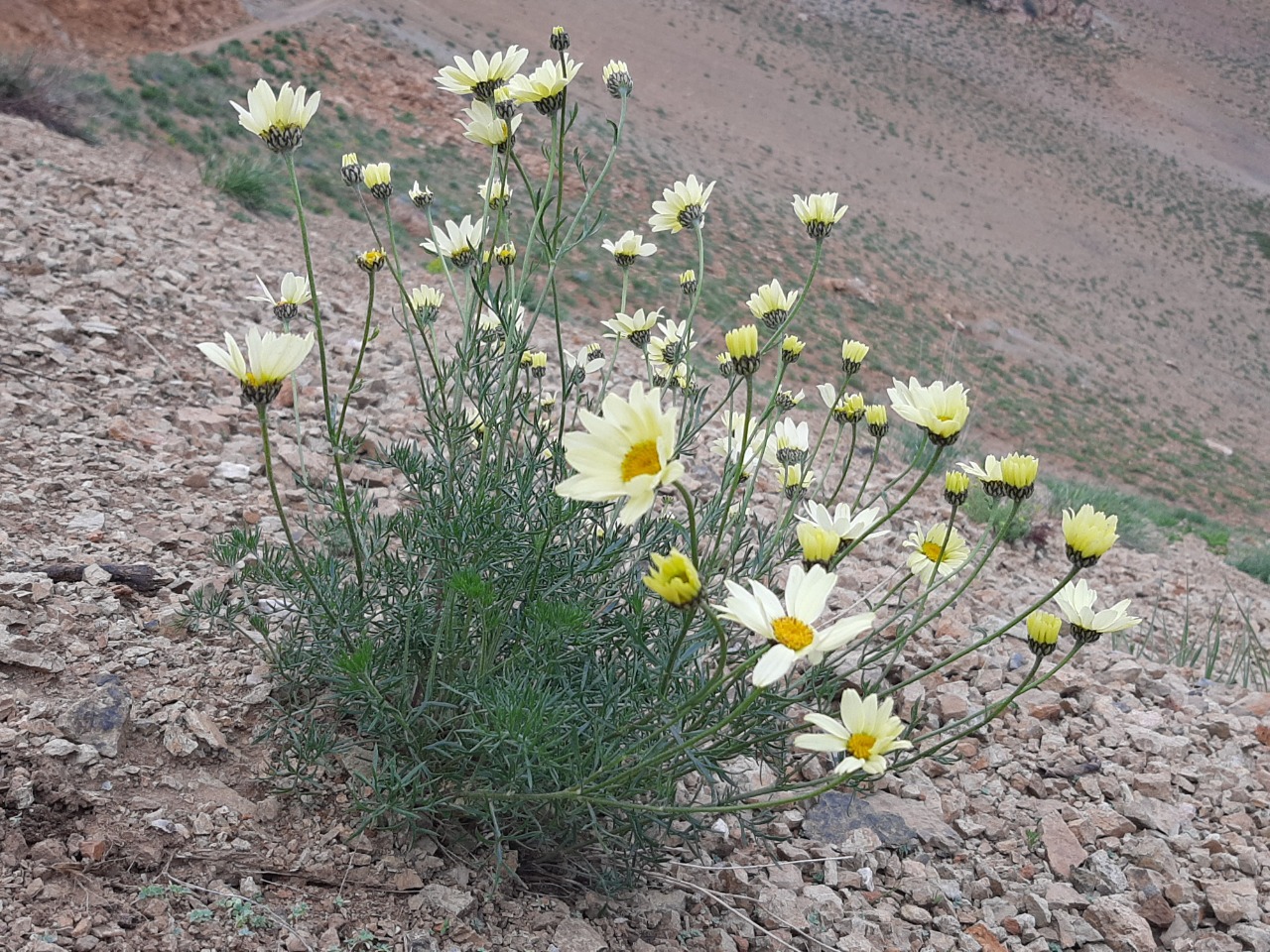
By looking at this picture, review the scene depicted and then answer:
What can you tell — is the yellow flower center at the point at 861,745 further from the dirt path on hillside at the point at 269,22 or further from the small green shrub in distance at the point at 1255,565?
the dirt path on hillside at the point at 269,22

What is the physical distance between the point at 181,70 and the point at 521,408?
1473 centimetres

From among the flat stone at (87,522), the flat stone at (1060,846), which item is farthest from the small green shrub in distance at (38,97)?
the flat stone at (1060,846)

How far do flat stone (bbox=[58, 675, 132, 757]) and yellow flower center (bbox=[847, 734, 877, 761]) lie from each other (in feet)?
4.43

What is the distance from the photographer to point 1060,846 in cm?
220

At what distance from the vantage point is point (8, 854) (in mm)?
1451

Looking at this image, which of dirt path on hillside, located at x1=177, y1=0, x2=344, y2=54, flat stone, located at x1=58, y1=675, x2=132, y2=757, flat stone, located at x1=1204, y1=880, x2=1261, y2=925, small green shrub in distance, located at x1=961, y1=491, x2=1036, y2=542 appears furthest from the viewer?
dirt path on hillside, located at x1=177, y1=0, x2=344, y2=54

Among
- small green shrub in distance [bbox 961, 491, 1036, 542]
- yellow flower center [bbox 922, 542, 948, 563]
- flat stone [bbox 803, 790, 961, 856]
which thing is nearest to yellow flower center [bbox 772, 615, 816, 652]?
yellow flower center [bbox 922, 542, 948, 563]

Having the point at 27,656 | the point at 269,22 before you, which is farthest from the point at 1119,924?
the point at 269,22

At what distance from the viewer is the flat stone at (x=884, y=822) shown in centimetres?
218

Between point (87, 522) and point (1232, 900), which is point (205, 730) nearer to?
point (87, 522)

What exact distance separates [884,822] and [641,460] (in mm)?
1457

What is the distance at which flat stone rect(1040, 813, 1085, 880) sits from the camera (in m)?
2.15

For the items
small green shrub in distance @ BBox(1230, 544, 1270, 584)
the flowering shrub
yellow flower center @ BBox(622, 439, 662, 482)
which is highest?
yellow flower center @ BBox(622, 439, 662, 482)

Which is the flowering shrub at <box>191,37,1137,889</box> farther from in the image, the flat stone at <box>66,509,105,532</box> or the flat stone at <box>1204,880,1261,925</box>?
the flat stone at <box>1204,880,1261,925</box>
